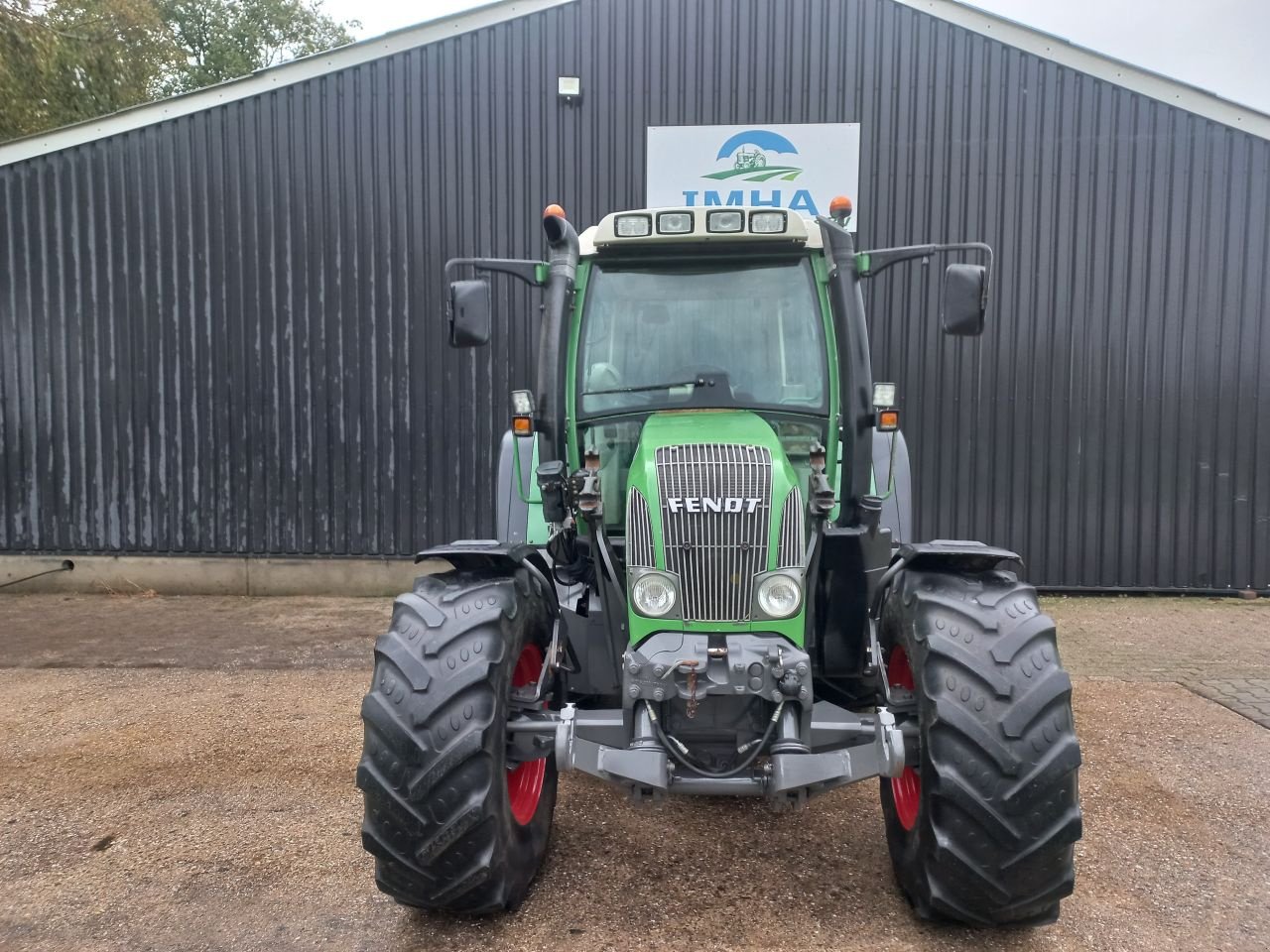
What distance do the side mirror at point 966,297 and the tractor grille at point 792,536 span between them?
1076mm

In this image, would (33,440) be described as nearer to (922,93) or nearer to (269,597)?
(269,597)

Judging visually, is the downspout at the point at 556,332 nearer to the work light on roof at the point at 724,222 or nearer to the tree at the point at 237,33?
the work light on roof at the point at 724,222

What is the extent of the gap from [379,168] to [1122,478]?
7454 mm

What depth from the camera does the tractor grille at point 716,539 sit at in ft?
8.97

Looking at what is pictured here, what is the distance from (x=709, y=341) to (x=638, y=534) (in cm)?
101

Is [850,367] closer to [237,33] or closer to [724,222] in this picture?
[724,222]

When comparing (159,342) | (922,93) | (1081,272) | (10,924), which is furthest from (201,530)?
(1081,272)

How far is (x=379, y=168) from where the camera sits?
26.2 feet

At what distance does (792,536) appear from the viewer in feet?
9.21

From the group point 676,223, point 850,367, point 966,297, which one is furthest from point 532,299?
point 966,297

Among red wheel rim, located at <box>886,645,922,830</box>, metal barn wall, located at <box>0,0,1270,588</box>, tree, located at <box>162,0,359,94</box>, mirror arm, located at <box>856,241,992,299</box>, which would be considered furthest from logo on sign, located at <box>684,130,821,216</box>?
tree, located at <box>162,0,359,94</box>

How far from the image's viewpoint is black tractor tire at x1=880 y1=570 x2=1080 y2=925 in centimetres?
238

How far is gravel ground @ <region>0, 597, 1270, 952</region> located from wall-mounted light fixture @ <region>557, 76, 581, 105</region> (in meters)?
5.46

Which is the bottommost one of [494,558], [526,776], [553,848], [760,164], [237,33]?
[553,848]
